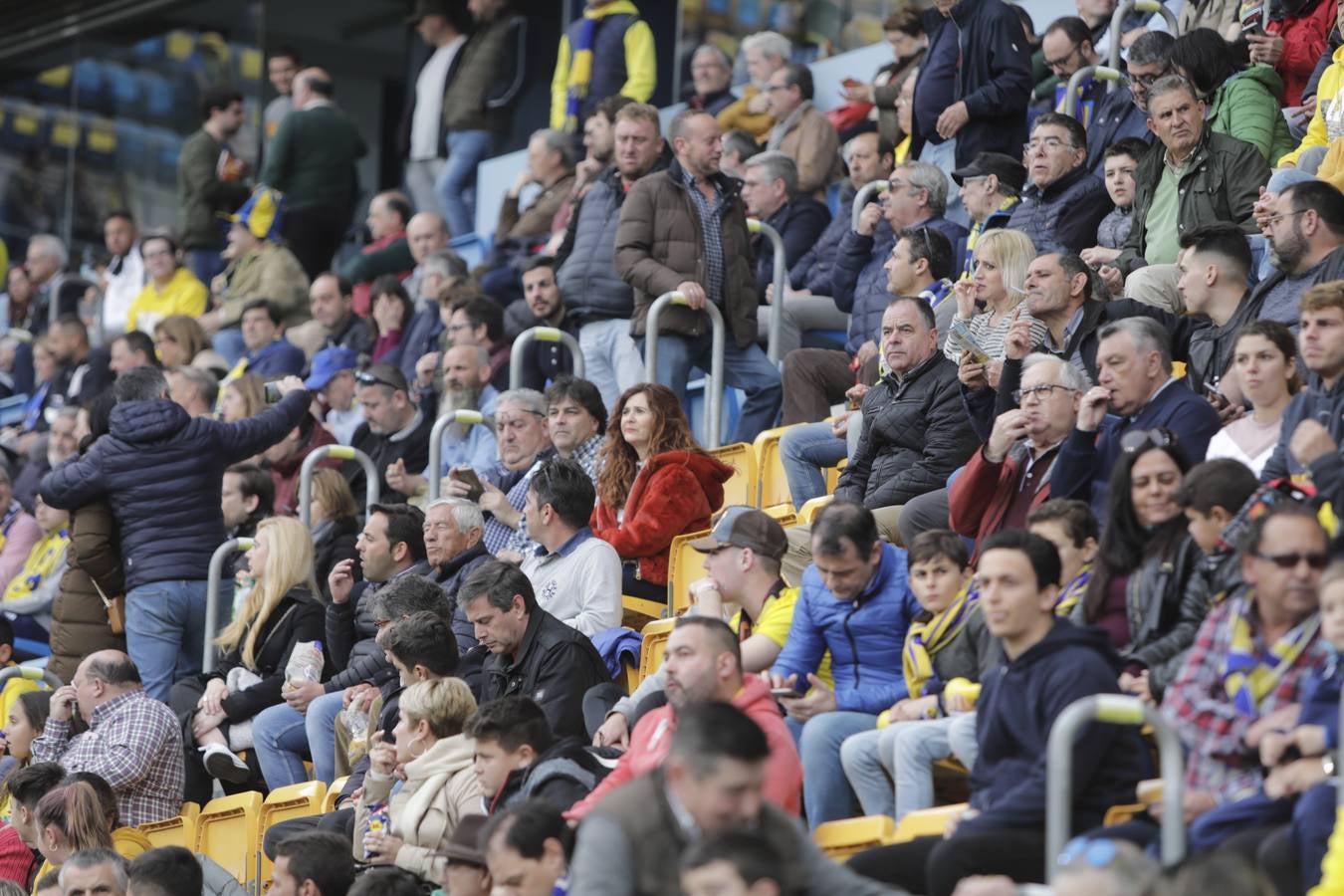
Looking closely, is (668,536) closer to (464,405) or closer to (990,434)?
(990,434)

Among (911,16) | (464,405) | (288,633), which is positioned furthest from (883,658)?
(911,16)

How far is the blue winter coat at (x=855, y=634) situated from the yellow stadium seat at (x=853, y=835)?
61 centimetres

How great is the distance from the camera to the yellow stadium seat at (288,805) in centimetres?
876

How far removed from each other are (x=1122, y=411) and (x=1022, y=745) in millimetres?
1707

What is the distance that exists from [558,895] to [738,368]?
183 inches

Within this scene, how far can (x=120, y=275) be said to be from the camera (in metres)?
16.5

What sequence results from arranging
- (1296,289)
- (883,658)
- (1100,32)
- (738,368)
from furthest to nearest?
(1100,32)
(738,368)
(1296,289)
(883,658)

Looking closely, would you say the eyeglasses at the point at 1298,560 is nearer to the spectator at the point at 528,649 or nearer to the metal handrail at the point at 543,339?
the spectator at the point at 528,649

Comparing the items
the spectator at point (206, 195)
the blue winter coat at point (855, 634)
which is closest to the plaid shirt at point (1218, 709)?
the blue winter coat at point (855, 634)

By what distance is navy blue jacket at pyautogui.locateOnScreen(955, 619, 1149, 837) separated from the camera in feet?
19.6

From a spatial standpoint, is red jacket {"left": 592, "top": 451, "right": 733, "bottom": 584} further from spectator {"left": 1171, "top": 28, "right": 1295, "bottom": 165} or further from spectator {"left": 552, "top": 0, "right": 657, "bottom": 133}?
spectator {"left": 552, "top": 0, "right": 657, "bottom": 133}

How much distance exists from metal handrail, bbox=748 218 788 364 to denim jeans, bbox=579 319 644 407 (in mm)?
625

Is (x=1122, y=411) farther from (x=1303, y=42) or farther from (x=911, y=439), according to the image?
(x=1303, y=42)

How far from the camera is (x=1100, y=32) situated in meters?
11.7
